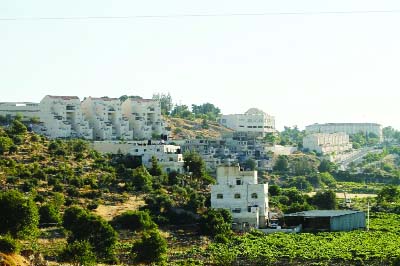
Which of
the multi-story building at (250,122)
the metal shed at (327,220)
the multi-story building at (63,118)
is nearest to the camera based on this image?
the metal shed at (327,220)

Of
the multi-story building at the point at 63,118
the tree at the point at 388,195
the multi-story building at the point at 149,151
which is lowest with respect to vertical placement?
the tree at the point at 388,195

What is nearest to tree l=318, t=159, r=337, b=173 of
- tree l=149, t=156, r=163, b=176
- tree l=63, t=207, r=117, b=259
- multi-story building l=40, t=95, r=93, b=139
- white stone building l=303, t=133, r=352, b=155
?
white stone building l=303, t=133, r=352, b=155

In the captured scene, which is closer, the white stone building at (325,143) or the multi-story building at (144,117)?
the multi-story building at (144,117)

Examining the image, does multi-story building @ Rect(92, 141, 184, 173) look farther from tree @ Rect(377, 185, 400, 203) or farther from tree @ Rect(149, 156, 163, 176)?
tree @ Rect(377, 185, 400, 203)

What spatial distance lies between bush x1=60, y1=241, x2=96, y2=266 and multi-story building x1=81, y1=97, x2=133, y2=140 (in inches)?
1624

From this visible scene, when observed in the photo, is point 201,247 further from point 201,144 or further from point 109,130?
point 201,144

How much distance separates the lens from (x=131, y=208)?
49.5 metres

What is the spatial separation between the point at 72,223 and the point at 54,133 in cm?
3157

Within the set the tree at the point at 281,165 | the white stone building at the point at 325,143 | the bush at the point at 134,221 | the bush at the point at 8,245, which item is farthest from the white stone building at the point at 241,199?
the white stone building at the point at 325,143

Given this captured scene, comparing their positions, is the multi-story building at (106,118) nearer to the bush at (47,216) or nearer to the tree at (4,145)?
the tree at (4,145)

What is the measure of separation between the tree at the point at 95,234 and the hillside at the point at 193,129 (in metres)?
52.2

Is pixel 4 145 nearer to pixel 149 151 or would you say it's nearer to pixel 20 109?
pixel 149 151

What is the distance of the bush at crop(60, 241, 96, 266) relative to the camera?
32.4m

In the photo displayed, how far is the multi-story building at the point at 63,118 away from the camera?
71.2 metres
